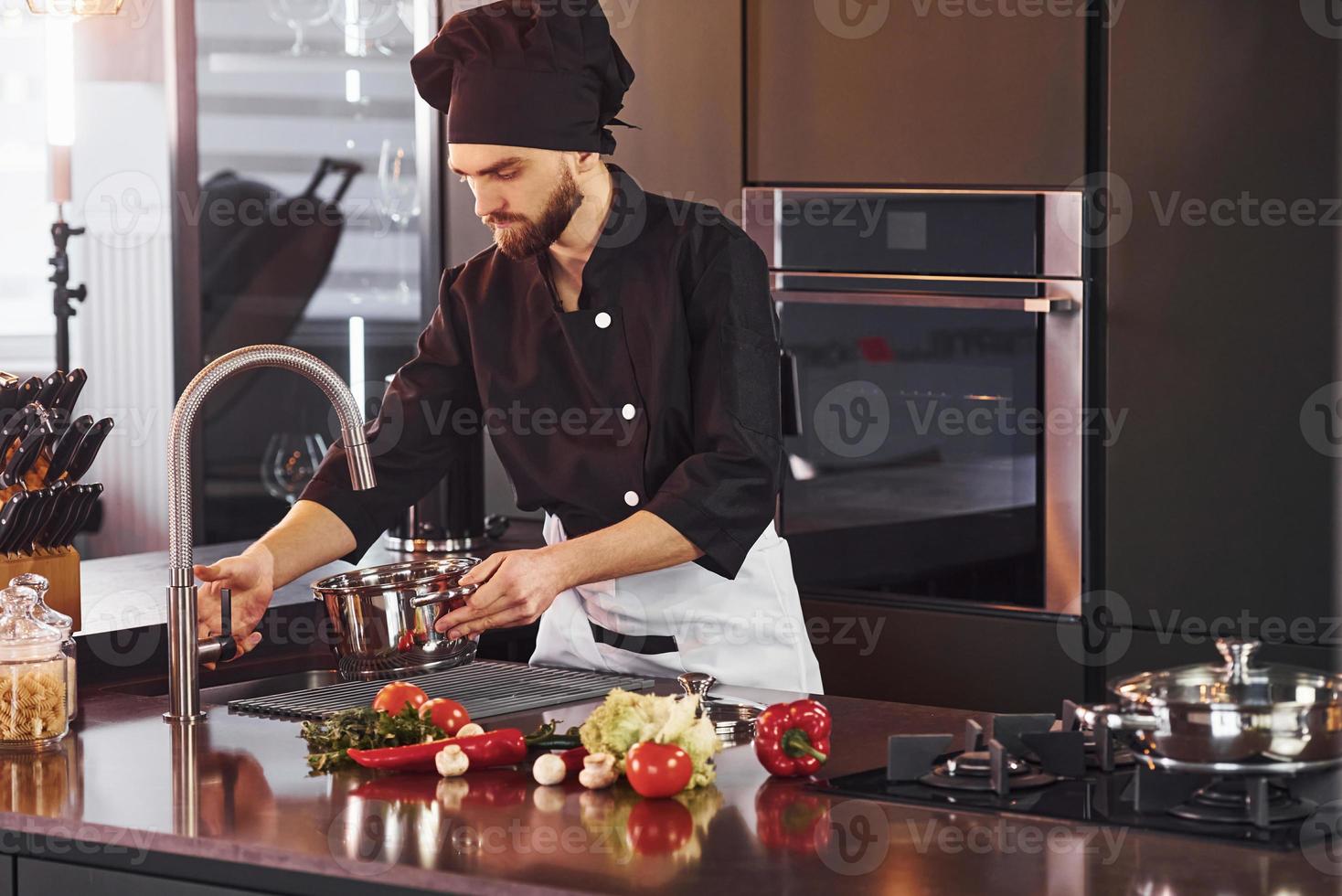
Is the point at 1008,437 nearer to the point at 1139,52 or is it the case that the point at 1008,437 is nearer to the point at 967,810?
the point at 1139,52

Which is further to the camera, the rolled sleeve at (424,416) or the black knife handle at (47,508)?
the rolled sleeve at (424,416)

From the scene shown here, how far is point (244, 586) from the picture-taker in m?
1.99

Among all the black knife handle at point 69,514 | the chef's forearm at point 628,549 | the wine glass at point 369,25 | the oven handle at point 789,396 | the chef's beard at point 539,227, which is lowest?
the chef's forearm at point 628,549

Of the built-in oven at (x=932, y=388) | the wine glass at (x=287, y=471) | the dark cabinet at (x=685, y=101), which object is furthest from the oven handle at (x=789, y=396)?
the wine glass at (x=287, y=471)

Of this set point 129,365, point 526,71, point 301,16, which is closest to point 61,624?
point 526,71

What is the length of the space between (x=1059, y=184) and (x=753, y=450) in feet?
3.77

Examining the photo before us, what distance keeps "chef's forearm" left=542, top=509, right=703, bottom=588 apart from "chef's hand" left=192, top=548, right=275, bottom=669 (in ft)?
1.08

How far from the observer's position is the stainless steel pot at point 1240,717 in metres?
1.39

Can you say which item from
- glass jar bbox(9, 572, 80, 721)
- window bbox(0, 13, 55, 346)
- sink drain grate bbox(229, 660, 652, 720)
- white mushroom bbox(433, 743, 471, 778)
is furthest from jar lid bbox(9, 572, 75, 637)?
window bbox(0, 13, 55, 346)

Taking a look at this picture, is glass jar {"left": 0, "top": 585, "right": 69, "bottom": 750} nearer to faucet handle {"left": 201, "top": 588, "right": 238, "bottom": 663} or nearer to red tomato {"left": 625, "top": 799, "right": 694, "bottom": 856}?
faucet handle {"left": 201, "top": 588, "right": 238, "bottom": 663}

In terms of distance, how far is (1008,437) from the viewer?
3.06m

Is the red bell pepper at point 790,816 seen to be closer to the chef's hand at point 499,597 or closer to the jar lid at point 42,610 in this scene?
the chef's hand at point 499,597

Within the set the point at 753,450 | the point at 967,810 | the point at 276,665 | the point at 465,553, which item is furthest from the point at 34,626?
the point at 465,553

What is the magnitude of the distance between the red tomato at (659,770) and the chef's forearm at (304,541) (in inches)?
26.4
